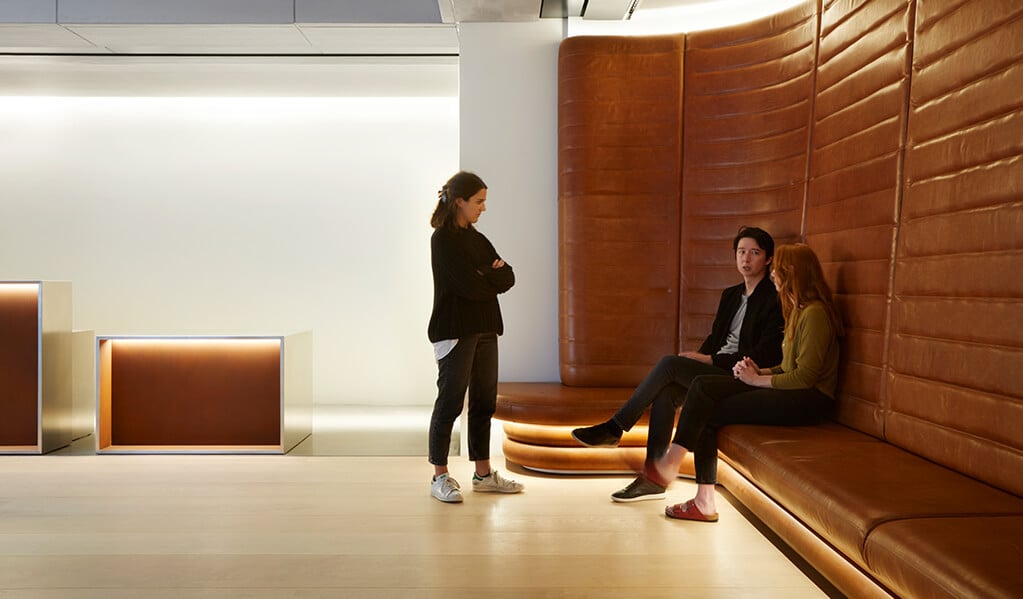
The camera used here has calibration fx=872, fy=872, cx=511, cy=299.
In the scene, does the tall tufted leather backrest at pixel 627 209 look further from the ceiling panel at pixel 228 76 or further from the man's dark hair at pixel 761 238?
the ceiling panel at pixel 228 76

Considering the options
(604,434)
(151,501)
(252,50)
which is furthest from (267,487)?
(252,50)

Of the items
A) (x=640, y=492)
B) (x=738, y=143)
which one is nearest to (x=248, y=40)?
(x=738, y=143)

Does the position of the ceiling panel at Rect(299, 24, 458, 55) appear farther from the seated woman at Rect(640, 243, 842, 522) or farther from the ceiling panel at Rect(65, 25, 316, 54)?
the seated woman at Rect(640, 243, 842, 522)

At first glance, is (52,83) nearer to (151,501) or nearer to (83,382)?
(83,382)

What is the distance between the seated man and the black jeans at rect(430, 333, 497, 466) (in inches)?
18.6

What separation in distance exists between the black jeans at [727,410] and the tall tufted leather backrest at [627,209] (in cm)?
130

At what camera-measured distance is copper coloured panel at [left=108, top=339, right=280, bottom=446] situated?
17.9ft

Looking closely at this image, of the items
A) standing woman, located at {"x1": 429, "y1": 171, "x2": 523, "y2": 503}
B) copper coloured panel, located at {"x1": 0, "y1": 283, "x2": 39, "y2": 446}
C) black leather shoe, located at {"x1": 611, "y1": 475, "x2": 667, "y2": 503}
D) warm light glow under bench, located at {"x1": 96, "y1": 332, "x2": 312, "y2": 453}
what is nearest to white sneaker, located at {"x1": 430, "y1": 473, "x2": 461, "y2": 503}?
standing woman, located at {"x1": 429, "y1": 171, "x2": 523, "y2": 503}

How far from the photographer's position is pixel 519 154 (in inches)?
209

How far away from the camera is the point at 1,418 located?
17.5ft

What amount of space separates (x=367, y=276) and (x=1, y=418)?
3076 millimetres

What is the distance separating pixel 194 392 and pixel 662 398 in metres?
3.05

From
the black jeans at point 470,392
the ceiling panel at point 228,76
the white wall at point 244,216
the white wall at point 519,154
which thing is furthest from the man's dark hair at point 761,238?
the white wall at point 244,216

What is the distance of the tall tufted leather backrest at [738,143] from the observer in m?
4.38
